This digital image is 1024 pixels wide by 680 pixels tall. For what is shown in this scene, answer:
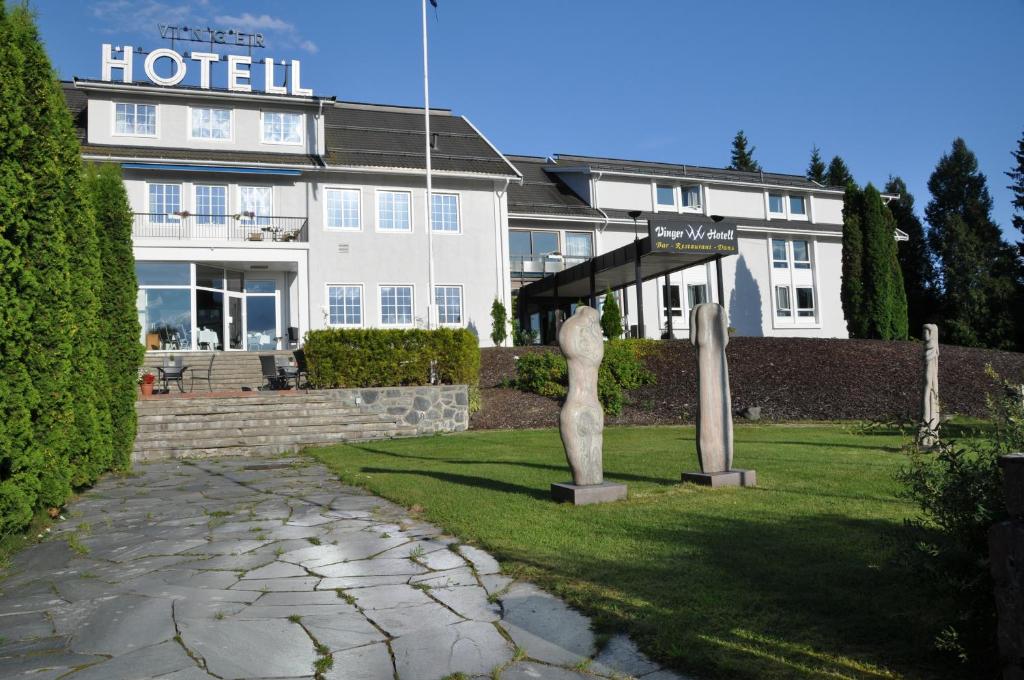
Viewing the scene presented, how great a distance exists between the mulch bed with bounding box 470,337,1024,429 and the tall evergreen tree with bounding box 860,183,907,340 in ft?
27.7

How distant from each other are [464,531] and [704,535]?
1.91 meters

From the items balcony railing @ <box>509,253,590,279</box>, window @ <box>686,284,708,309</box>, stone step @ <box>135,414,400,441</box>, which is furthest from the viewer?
window @ <box>686,284,708,309</box>

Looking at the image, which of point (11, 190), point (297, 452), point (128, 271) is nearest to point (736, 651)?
point (11, 190)

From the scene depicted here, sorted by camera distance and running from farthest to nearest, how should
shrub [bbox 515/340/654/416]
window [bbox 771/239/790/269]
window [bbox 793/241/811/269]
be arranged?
window [bbox 793/241/811/269] < window [bbox 771/239/790/269] < shrub [bbox 515/340/654/416]

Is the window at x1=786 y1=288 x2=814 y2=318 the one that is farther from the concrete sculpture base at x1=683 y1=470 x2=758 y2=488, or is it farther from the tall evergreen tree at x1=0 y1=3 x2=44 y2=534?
the tall evergreen tree at x1=0 y1=3 x2=44 y2=534

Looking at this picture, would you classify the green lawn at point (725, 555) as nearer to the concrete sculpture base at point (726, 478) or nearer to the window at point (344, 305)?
the concrete sculpture base at point (726, 478)

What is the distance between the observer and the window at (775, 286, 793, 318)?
37.5m

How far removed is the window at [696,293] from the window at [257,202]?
64.7 ft

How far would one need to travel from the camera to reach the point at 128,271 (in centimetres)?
1104

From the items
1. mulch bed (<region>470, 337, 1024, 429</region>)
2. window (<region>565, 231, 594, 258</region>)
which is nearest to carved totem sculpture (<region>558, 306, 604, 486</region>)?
mulch bed (<region>470, 337, 1024, 429</region>)

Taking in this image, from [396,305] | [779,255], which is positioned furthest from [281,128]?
[779,255]

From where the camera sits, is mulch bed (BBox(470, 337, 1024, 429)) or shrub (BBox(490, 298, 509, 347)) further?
shrub (BBox(490, 298, 509, 347))

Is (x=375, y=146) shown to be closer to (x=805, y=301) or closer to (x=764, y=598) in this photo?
(x=805, y=301)

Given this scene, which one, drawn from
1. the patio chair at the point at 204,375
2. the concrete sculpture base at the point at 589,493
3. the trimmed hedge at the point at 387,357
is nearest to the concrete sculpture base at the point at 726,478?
the concrete sculpture base at the point at 589,493
